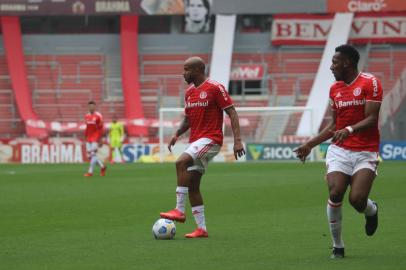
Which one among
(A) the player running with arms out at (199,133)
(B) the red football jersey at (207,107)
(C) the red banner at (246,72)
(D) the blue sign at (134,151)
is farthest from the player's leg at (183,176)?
(C) the red banner at (246,72)

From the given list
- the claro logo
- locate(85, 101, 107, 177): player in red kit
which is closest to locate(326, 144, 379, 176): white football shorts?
locate(85, 101, 107, 177): player in red kit

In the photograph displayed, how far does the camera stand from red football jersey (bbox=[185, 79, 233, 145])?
490 inches

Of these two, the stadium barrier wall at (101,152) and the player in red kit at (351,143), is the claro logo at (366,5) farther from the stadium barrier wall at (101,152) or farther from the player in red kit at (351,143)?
the player in red kit at (351,143)

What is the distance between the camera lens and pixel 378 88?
10.0 metres

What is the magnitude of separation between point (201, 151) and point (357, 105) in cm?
285

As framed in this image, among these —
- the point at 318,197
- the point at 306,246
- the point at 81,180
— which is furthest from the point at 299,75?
the point at 306,246

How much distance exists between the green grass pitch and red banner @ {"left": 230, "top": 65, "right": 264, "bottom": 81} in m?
25.7

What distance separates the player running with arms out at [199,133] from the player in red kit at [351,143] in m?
2.31

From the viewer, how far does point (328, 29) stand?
51312mm

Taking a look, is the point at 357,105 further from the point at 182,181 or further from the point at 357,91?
the point at 182,181

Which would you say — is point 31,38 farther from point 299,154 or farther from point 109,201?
point 299,154

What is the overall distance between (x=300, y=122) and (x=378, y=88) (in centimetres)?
3508

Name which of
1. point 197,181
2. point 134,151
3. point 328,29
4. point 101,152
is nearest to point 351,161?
point 197,181

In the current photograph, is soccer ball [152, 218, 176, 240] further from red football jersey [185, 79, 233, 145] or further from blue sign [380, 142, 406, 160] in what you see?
blue sign [380, 142, 406, 160]
